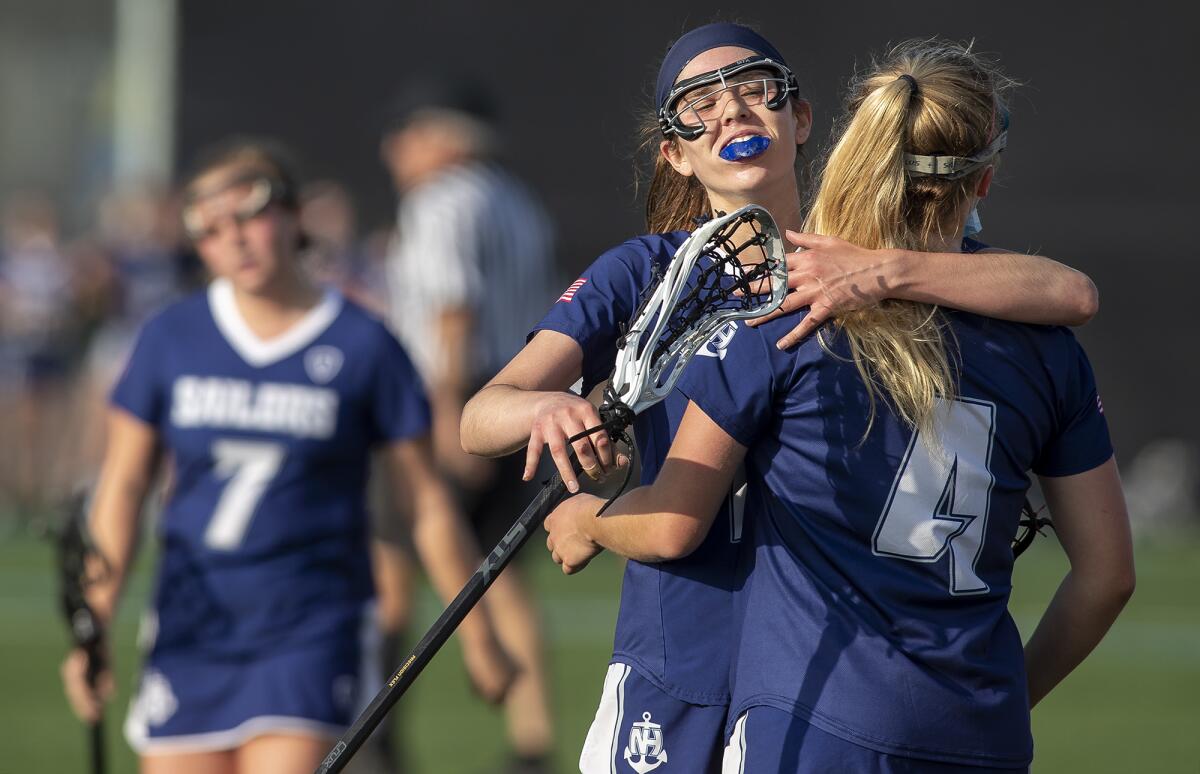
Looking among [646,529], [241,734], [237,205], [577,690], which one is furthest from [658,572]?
[577,690]

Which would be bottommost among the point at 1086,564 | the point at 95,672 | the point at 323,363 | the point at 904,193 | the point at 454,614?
the point at 95,672

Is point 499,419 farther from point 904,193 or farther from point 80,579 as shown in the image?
point 80,579

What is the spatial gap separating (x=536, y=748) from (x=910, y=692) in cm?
374

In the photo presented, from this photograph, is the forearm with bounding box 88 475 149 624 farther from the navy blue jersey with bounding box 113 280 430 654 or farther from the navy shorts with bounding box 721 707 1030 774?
the navy shorts with bounding box 721 707 1030 774

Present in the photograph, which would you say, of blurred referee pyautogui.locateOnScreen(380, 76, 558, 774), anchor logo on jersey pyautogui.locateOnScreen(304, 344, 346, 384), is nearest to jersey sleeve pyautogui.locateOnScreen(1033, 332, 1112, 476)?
anchor logo on jersey pyautogui.locateOnScreen(304, 344, 346, 384)

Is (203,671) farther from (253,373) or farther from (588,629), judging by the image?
(588,629)

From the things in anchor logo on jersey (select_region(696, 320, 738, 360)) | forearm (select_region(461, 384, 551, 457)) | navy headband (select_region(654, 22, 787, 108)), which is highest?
navy headband (select_region(654, 22, 787, 108))

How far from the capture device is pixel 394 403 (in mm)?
4594

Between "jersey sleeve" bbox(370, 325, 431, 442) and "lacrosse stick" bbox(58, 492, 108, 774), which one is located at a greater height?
"jersey sleeve" bbox(370, 325, 431, 442)

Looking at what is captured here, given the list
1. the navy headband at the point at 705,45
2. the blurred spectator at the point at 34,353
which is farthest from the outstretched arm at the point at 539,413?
the blurred spectator at the point at 34,353

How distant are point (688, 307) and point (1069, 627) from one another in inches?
35.4

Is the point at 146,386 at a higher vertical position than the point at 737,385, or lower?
lower

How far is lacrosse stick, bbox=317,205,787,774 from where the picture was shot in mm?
2457

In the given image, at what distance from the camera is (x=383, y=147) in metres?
16.9
